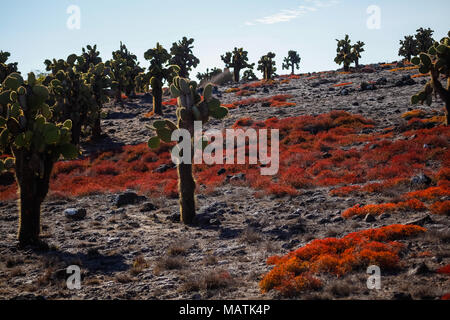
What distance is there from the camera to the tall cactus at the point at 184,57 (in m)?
56.8

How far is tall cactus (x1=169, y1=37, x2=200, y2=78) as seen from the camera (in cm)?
5684

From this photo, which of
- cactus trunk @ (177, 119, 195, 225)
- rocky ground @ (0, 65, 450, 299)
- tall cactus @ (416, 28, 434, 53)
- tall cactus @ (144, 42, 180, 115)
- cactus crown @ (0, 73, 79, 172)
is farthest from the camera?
tall cactus @ (416, 28, 434, 53)

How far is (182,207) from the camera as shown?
1527 cm

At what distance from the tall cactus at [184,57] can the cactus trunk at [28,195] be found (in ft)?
152

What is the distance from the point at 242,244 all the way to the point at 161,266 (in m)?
2.95

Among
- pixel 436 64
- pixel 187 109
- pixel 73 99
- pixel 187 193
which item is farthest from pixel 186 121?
pixel 73 99

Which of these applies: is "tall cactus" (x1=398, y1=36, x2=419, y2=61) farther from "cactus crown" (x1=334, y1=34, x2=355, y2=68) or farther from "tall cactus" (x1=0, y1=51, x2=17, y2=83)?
"tall cactus" (x1=0, y1=51, x2=17, y2=83)

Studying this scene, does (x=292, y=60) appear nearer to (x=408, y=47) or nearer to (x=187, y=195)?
(x=408, y=47)

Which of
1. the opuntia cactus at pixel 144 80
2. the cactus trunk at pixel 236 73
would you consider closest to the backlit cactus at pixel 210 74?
the cactus trunk at pixel 236 73

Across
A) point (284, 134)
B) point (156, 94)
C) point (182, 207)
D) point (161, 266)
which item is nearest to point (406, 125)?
point (284, 134)

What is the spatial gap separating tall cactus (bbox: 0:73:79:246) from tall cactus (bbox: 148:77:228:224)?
12.6ft
